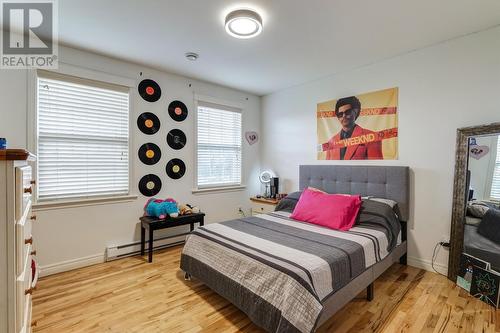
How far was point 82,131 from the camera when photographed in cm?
279

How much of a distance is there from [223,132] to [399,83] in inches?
101

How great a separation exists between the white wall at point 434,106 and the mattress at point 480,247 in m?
0.22

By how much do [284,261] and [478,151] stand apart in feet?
7.18

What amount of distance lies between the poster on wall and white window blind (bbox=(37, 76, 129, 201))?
2.74m

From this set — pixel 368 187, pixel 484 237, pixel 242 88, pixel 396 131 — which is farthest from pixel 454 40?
pixel 242 88

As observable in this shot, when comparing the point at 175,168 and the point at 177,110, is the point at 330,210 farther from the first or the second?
the point at 177,110

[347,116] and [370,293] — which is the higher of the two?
[347,116]

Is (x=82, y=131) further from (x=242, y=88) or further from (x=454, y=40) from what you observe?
(x=454, y=40)

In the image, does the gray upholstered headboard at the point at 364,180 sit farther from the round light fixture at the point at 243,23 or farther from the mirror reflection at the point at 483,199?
the round light fixture at the point at 243,23

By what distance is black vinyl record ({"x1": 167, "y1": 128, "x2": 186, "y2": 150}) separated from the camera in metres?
3.46

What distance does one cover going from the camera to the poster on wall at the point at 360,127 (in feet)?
9.64

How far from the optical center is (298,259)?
1714 mm

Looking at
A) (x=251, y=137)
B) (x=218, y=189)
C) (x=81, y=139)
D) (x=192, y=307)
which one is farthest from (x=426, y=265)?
(x=81, y=139)

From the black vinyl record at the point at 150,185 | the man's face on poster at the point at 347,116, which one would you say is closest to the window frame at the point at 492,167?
the man's face on poster at the point at 347,116
